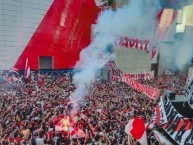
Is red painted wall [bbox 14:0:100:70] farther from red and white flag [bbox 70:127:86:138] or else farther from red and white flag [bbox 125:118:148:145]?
red and white flag [bbox 125:118:148:145]

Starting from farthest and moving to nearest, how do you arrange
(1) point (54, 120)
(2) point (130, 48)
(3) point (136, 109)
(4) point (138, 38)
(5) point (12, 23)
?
(2) point (130, 48), (4) point (138, 38), (5) point (12, 23), (3) point (136, 109), (1) point (54, 120)

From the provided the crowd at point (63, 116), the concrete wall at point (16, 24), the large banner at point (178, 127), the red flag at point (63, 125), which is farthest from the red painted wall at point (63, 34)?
the large banner at point (178, 127)

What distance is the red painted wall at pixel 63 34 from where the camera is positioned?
68.9 feet

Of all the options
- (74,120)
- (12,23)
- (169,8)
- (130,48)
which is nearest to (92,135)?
(74,120)

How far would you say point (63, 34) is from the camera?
2231 centimetres

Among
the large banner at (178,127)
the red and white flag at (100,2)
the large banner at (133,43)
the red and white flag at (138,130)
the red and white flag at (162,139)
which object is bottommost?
the red and white flag at (162,139)

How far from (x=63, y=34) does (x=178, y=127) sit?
1865 centimetres

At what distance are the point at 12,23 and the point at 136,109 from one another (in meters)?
13.5

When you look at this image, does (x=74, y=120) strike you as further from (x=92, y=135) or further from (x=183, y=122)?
(x=183, y=122)

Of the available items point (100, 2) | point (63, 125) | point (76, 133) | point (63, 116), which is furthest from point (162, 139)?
point (100, 2)

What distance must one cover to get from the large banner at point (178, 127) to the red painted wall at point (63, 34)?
1721 centimetres

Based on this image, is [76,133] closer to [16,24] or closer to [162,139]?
[162,139]

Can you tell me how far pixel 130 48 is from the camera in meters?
25.2

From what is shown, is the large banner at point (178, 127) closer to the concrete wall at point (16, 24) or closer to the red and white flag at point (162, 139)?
the red and white flag at point (162, 139)
